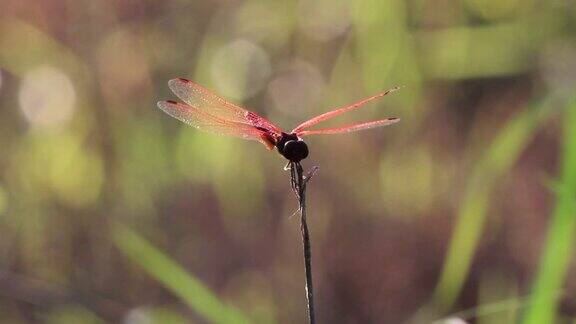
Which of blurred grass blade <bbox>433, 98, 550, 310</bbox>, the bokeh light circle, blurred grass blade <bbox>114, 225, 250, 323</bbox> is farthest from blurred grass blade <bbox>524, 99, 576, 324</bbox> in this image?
the bokeh light circle

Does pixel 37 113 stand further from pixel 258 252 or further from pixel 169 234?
pixel 258 252

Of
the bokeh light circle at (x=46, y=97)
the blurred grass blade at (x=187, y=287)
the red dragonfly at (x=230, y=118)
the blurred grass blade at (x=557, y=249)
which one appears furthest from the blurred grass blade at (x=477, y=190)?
the bokeh light circle at (x=46, y=97)

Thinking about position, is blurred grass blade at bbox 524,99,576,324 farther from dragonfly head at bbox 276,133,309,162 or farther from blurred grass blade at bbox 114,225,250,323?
dragonfly head at bbox 276,133,309,162

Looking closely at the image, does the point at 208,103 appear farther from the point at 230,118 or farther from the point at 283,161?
the point at 283,161

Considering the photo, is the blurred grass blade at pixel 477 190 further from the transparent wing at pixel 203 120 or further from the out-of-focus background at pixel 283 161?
the transparent wing at pixel 203 120

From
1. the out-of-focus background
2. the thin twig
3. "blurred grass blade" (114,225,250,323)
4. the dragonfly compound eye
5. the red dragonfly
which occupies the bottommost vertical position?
the thin twig

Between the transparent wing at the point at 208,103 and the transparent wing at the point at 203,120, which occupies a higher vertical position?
the transparent wing at the point at 208,103

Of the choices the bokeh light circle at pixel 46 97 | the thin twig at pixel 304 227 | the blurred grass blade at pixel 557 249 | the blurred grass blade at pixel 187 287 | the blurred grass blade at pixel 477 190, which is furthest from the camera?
the bokeh light circle at pixel 46 97
